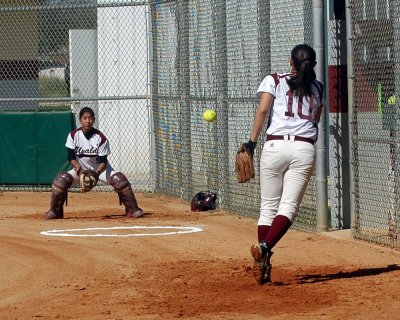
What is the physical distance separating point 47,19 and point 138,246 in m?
9.12

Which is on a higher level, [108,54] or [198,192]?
[108,54]

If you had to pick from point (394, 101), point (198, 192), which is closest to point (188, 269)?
point (394, 101)

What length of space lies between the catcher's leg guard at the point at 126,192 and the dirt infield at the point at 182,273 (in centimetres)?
19

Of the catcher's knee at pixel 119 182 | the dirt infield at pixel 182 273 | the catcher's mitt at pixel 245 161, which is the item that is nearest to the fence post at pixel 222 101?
the dirt infield at pixel 182 273

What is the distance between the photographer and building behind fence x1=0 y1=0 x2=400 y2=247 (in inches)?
425

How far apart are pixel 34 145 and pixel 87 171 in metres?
4.32

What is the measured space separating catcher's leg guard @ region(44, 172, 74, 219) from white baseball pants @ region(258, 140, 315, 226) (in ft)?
17.9

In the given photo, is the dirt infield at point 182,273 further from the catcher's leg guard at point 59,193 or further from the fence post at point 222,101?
the fence post at point 222,101

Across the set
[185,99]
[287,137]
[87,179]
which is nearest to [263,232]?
[287,137]

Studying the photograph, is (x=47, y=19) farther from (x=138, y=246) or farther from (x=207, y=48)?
(x=138, y=246)

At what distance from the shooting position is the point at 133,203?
1354 centimetres

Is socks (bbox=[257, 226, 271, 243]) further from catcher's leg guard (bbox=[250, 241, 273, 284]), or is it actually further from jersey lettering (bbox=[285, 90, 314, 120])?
jersey lettering (bbox=[285, 90, 314, 120])

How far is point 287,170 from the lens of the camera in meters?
8.44

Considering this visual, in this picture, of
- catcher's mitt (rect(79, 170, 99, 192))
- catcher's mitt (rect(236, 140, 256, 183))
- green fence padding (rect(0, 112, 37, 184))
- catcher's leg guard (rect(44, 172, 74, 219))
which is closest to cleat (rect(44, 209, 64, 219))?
catcher's leg guard (rect(44, 172, 74, 219))
